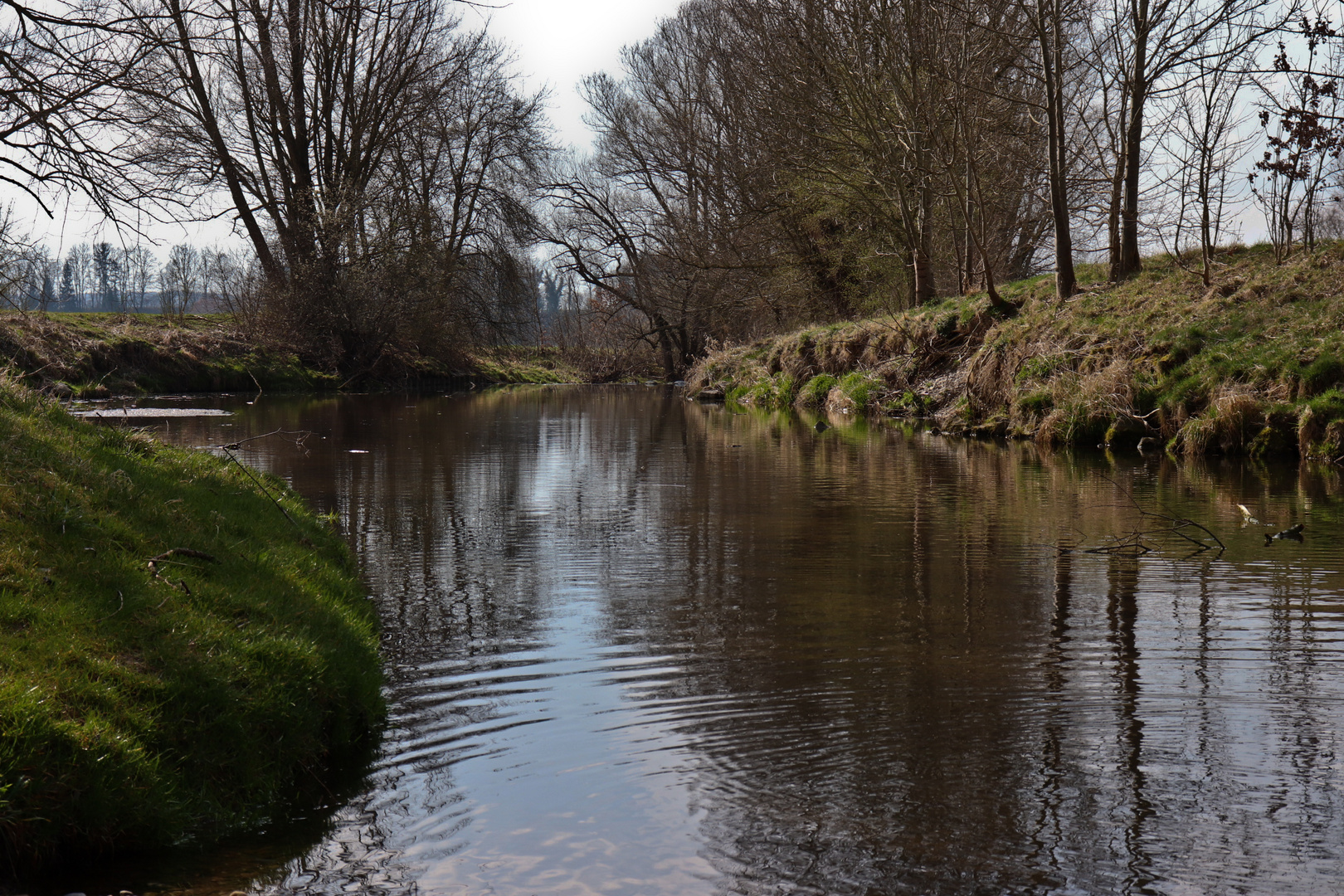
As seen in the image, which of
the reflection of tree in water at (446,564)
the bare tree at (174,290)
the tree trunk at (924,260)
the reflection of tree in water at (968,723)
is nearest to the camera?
the reflection of tree in water at (968,723)

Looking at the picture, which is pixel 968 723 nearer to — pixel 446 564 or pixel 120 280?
pixel 446 564

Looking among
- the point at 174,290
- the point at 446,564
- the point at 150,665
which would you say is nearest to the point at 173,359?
the point at 174,290

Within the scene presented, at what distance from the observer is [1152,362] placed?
14.6 m

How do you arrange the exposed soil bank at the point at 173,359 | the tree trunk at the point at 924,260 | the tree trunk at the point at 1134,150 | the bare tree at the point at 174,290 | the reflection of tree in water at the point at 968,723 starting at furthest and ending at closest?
the bare tree at the point at 174,290
the exposed soil bank at the point at 173,359
the tree trunk at the point at 924,260
the tree trunk at the point at 1134,150
the reflection of tree in water at the point at 968,723

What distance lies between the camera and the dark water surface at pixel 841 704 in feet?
10.6

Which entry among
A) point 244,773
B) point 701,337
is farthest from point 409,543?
point 701,337

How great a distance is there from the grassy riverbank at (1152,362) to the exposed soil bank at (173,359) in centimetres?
1508

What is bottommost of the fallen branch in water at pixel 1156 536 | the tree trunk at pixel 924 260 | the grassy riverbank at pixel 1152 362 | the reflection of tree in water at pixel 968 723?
the reflection of tree in water at pixel 968 723

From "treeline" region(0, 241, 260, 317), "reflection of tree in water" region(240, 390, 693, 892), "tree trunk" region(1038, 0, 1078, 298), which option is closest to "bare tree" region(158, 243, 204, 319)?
"treeline" region(0, 241, 260, 317)

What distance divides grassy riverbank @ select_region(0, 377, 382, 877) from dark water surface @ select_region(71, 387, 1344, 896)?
0.87ft

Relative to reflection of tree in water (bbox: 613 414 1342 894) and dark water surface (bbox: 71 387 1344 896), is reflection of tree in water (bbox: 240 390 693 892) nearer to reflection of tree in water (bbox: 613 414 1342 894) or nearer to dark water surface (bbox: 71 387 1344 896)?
dark water surface (bbox: 71 387 1344 896)

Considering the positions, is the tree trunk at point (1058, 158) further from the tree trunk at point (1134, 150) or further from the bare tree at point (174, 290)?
the bare tree at point (174, 290)

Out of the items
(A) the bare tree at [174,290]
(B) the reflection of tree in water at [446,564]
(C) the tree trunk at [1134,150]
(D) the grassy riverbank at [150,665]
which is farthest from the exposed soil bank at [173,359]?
(D) the grassy riverbank at [150,665]

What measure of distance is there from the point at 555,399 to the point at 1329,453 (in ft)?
74.5
